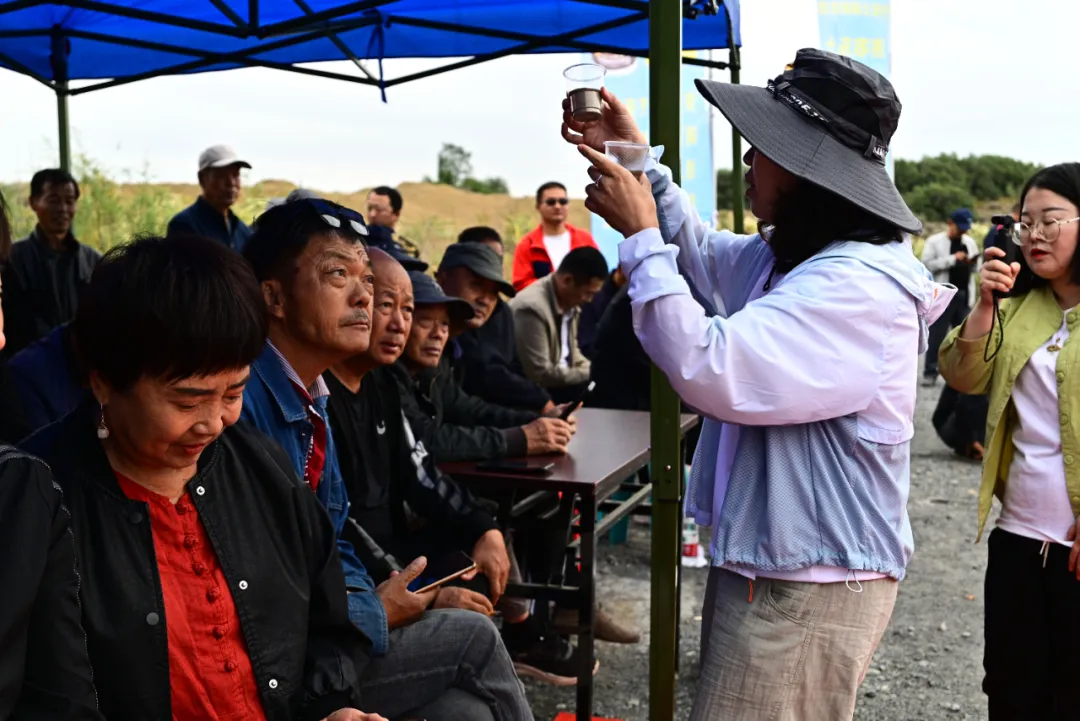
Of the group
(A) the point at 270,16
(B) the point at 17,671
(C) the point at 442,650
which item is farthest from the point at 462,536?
(A) the point at 270,16

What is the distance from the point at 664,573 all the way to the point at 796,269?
0.79m

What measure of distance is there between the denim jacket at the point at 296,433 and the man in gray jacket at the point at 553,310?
348cm

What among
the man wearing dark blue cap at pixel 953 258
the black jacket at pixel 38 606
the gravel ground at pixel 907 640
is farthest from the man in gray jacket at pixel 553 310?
the man wearing dark blue cap at pixel 953 258

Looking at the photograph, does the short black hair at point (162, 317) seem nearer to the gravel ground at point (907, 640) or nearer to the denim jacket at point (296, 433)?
the denim jacket at point (296, 433)

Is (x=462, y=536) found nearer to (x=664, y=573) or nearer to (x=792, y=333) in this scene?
(x=664, y=573)

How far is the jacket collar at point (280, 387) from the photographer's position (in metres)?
2.06

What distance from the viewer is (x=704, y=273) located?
2246 millimetres

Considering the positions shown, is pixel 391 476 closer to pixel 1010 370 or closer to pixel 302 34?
pixel 1010 370

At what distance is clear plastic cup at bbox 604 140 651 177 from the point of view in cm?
185

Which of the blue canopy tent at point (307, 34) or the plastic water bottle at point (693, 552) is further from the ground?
the blue canopy tent at point (307, 34)

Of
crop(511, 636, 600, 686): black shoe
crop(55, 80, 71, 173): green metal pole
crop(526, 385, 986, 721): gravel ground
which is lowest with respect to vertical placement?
crop(526, 385, 986, 721): gravel ground

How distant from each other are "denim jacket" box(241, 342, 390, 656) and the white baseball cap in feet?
13.4

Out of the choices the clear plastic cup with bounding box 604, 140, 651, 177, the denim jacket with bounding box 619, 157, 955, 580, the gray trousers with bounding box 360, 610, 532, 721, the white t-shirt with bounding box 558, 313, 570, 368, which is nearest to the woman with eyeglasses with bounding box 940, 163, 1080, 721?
the denim jacket with bounding box 619, 157, 955, 580

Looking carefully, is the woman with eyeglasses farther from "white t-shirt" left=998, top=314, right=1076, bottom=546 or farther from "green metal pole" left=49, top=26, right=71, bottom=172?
"green metal pole" left=49, top=26, right=71, bottom=172
